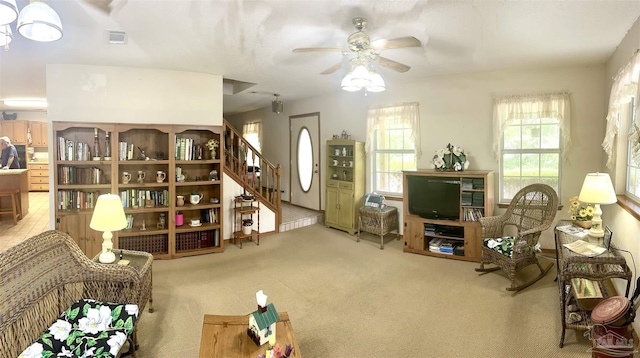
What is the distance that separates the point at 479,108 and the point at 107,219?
180 inches

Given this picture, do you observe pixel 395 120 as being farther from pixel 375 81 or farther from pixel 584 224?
pixel 584 224

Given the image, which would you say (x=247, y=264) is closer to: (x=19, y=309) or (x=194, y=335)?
(x=194, y=335)

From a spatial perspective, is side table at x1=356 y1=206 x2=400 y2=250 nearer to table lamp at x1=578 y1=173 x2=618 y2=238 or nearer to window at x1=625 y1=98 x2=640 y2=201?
table lamp at x1=578 y1=173 x2=618 y2=238

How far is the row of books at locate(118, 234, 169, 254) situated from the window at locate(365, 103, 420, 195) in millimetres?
3317

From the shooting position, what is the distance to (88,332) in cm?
204

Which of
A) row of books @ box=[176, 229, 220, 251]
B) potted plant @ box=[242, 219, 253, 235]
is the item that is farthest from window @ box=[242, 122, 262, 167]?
row of books @ box=[176, 229, 220, 251]

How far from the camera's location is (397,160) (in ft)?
18.5

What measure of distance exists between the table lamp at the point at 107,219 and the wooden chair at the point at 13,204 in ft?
17.0

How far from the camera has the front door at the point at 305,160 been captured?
6895 millimetres

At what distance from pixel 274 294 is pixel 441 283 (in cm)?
179

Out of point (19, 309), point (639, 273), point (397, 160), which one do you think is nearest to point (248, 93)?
point (397, 160)

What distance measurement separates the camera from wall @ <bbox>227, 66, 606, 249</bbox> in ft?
13.8

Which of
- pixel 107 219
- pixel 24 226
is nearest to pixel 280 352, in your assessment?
pixel 107 219

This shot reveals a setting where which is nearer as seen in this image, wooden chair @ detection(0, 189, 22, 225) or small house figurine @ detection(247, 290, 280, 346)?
small house figurine @ detection(247, 290, 280, 346)
